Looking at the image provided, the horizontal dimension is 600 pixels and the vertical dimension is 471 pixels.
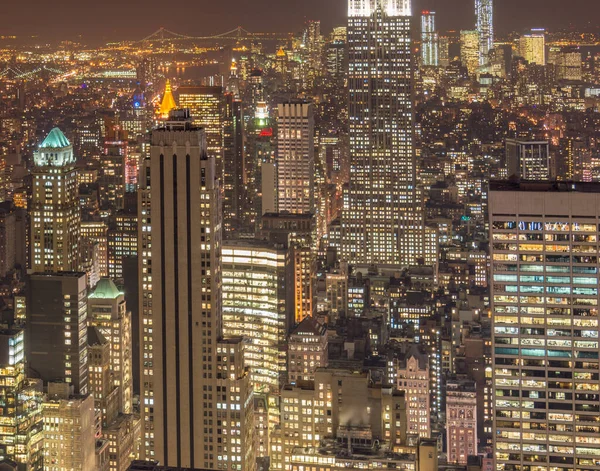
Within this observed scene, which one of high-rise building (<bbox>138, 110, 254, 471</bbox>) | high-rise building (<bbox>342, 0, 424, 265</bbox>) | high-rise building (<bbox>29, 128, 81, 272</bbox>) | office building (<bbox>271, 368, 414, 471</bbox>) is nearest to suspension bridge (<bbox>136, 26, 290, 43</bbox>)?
high-rise building (<bbox>29, 128, 81, 272</bbox>)

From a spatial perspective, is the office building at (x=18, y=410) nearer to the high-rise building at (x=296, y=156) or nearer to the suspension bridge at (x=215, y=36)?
the suspension bridge at (x=215, y=36)

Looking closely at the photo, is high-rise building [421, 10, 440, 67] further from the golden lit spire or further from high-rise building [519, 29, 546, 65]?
the golden lit spire

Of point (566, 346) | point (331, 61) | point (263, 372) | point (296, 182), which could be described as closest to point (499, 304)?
point (566, 346)

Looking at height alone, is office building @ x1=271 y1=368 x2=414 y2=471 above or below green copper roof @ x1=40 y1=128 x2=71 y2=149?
below

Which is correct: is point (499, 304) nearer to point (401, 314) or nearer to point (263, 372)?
point (263, 372)

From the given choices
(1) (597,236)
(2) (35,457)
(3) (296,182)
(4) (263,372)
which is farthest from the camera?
(3) (296,182)

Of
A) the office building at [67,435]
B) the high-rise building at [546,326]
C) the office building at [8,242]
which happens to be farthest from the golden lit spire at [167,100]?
the high-rise building at [546,326]
